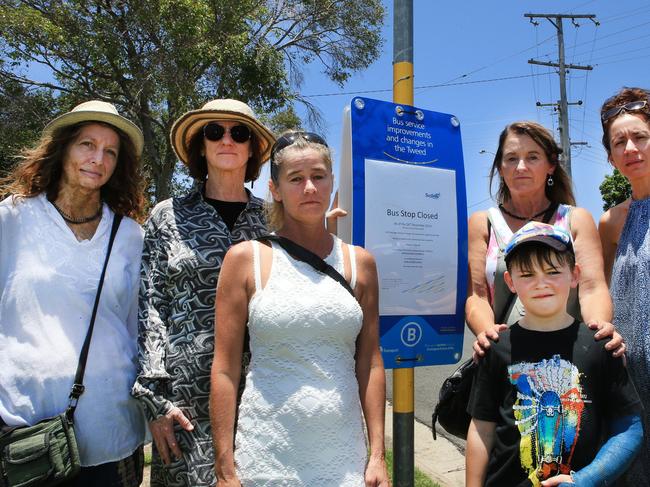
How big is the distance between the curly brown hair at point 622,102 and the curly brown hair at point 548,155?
25 cm

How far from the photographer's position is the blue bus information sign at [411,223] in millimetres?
2693

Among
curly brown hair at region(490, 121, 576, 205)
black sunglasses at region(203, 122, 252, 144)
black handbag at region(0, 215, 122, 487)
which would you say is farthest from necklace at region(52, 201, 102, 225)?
curly brown hair at region(490, 121, 576, 205)

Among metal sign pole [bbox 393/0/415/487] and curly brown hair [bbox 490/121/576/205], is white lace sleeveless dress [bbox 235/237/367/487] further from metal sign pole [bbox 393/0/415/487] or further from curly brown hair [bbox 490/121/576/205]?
curly brown hair [bbox 490/121/576/205]

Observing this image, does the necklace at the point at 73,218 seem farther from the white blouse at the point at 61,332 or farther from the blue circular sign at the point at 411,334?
the blue circular sign at the point at 411,334

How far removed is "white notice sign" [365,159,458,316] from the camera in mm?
2705

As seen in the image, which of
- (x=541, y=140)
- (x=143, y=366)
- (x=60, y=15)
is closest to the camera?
(x=143, y=366)

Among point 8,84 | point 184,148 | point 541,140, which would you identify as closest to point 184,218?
point 184,148

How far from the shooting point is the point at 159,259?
2.45 m

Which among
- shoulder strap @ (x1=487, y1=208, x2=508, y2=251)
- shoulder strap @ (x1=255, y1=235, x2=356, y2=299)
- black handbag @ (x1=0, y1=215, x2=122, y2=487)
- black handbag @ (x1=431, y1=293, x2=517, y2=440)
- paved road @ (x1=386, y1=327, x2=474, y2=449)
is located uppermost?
shoulder strap @ (x1=487, y1=208, x2=508, y2=251)

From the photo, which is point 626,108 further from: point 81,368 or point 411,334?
point 81,368

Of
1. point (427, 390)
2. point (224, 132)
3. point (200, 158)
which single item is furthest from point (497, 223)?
point (427, 390)

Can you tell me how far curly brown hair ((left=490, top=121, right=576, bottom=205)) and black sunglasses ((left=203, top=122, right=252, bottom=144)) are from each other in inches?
47.3

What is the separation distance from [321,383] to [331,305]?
27 centimetres

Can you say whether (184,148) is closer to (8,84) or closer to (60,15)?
(60,15)
